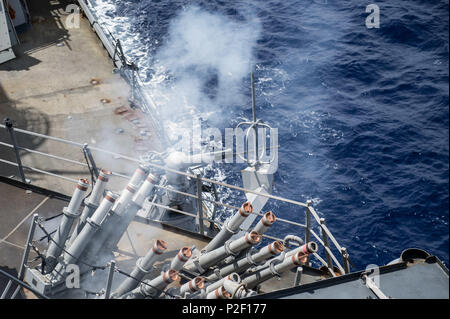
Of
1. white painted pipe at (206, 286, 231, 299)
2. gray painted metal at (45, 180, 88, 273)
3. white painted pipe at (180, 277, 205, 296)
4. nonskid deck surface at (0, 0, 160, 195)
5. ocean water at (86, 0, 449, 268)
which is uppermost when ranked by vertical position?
gray painted metal at (45, 180, 88, 273)

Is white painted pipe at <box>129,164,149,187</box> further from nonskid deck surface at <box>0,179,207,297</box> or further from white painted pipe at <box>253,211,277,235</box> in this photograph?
white painted pipe at <box>253,211,277,235</box>

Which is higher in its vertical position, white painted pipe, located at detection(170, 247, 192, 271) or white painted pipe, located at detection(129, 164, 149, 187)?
white painted pipe, located at detection(129, 164, 149, 187)

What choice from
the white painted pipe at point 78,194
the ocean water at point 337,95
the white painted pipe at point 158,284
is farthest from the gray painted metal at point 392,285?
the ocean water at point 337,95

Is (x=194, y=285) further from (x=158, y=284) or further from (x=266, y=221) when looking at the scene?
(x=266, y=221)

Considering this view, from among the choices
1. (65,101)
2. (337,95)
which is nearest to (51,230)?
(65,101)

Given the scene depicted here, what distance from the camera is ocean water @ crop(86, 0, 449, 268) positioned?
2230 centimetres

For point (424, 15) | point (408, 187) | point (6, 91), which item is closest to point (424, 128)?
point (408, 187)

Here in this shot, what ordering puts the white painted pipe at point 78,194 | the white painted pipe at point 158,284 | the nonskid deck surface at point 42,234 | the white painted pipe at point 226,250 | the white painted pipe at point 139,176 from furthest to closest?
the nonskid deck surface at point 42,234, the white painted pipe at point 139,176, the white painted pipe at point 78,194, the white painted pipe at point 226,250, the white painted pipe at point 158,284

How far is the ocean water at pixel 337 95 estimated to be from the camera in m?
22.3

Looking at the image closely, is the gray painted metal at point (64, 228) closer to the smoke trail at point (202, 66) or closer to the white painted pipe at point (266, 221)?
the white painted pipe at point (266, 221)

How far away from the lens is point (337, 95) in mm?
28250

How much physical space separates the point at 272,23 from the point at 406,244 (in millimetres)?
18657

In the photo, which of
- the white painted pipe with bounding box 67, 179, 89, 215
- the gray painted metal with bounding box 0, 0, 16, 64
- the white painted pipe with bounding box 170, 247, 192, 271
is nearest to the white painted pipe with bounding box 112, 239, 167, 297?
the white painted pipe with bounding box 170, 247, 192, 271

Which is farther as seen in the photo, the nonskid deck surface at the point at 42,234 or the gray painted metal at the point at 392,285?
the nonskid deck surface at the point at 42,234
